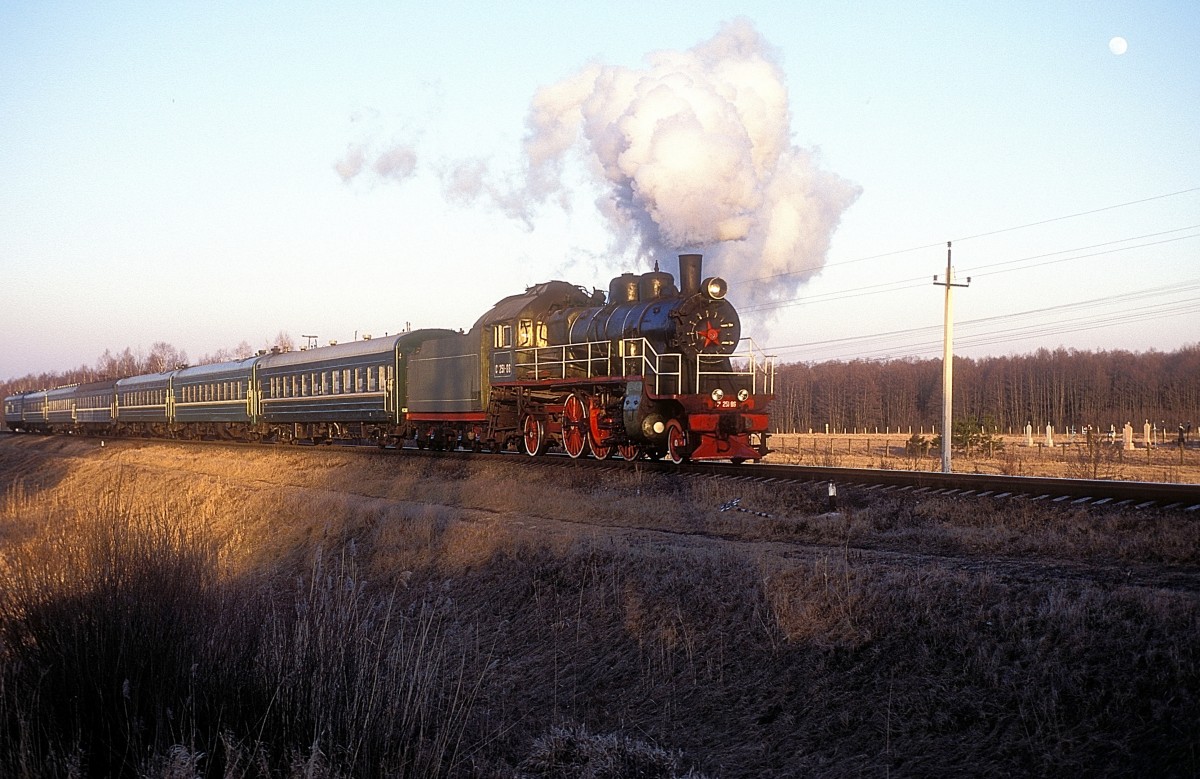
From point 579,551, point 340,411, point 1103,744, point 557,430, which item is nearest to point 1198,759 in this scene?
point 1103,744

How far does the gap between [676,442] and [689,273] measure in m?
3.55

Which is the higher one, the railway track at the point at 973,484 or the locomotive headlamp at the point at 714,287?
the locomotive headlamp at the point at 714,287

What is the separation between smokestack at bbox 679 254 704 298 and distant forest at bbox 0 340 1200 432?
75977 millimetres

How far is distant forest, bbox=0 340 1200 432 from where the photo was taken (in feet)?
325

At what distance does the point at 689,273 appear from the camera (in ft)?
66.4

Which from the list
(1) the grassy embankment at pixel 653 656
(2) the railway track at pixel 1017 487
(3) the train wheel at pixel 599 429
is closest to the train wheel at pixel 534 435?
(3) the train wheel at pixel 599 429

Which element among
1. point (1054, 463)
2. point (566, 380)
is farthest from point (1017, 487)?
point (1054, 463)

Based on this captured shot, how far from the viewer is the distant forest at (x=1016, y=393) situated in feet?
325

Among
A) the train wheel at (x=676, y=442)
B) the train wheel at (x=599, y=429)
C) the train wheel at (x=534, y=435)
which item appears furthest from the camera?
the train wheel at (x=534, y=435)

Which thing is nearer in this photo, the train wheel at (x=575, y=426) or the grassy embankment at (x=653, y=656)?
the grassy embankment at (x=653, y=656)

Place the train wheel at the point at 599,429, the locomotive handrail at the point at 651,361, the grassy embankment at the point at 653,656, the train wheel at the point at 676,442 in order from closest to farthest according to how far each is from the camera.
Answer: the grassy embankment at the point at 653,656 < the locomotive handrail at the point at 651,361 < the train wheel at the point at 676,442 < the train wheel at the point at 599,429

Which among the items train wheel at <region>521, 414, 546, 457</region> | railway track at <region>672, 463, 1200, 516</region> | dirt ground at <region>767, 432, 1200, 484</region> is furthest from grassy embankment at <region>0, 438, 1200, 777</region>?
dirt ground at <region>767, 432, 1200, 484</region>

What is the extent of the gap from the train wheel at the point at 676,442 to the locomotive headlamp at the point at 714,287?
8.80ft

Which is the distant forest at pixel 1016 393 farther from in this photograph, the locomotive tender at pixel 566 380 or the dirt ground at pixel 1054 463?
the locomotive tender at pixel 566 380
